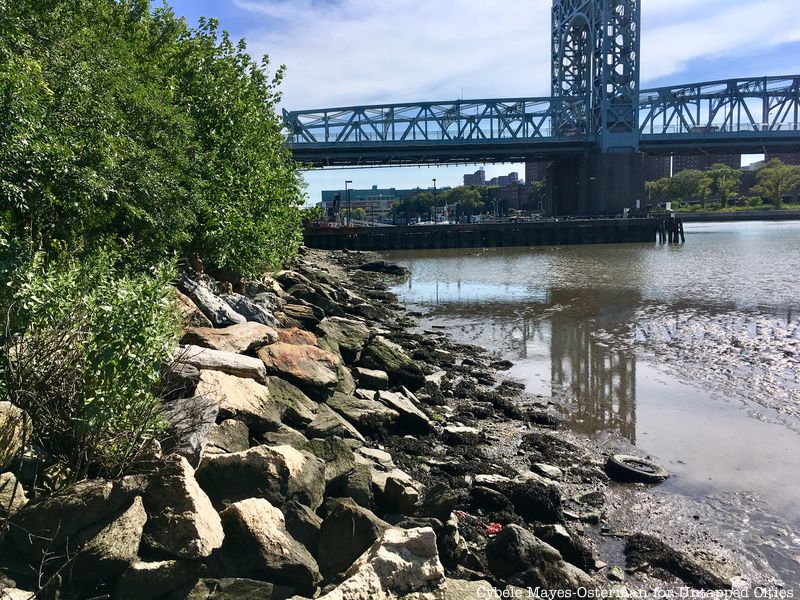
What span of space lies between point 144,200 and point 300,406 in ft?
12.8

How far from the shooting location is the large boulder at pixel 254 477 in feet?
19.5

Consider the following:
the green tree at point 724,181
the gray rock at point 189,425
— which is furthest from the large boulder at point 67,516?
the green tree at point 724,181

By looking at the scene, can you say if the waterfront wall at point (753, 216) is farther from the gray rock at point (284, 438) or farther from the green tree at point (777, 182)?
the gray rock at point (284, 438)

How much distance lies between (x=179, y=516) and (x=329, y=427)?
11.1ft

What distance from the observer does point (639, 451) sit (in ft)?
34.8

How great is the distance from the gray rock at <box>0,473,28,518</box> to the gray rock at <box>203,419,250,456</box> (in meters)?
1.53

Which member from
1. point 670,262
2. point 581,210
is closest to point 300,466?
point 670,262

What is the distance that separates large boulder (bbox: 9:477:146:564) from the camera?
4.83 m

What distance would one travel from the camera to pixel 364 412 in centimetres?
1009

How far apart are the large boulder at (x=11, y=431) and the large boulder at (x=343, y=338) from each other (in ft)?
24.8

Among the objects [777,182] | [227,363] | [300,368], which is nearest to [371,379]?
[300,368]

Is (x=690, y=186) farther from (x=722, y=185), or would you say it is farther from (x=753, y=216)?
(x=753, y=216)

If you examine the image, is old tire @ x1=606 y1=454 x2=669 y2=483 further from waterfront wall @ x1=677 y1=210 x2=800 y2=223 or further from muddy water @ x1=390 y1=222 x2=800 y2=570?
waterfront wall @ x1=677 y1=210 x2=800 y2=223

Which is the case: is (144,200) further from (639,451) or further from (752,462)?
(752,462)
